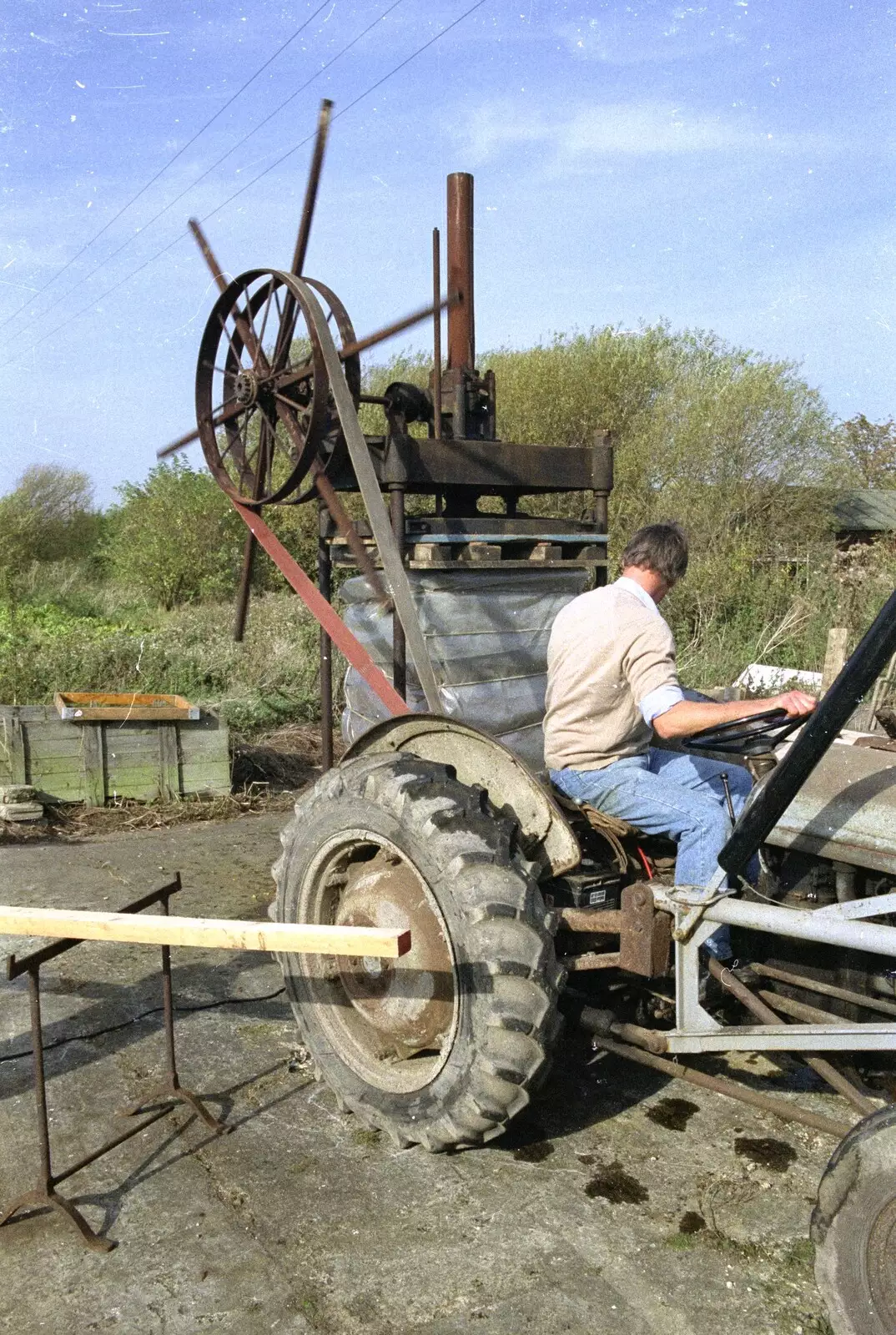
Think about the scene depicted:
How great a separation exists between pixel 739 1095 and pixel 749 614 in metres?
13.3

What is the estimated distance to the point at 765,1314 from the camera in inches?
102

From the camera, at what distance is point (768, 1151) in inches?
132

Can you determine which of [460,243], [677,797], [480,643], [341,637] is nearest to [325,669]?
[480,643]

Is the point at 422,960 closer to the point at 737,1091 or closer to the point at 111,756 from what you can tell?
the point at 737,1091

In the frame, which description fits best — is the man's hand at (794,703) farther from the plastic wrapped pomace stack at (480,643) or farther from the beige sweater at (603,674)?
the plastic wrapped pomace stack at (480,643)

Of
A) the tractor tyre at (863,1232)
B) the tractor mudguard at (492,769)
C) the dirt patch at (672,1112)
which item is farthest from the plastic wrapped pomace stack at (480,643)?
the tractor tyre at (863,1232)

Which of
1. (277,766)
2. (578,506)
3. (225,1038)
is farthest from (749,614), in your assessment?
(225,1038)

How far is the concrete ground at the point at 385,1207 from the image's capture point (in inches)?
104

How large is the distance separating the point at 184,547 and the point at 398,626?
50.5ft

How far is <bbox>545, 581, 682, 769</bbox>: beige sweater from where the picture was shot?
3.40m

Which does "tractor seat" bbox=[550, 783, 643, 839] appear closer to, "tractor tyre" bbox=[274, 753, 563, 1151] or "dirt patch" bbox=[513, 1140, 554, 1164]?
"tractor tyre" bbox=[274, 753, 563, 1151]

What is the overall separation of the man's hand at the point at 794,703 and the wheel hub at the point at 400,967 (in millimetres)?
1168

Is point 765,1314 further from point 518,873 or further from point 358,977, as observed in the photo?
point 358,977

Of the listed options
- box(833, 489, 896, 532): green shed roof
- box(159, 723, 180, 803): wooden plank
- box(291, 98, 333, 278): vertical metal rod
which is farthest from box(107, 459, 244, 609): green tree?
box(291, 98, 333, 278): vertical metal rod
